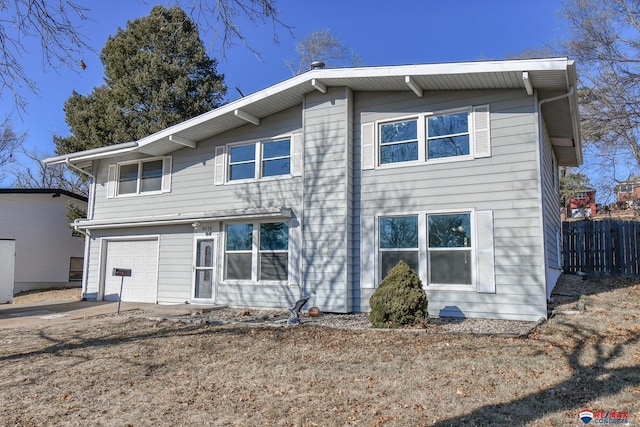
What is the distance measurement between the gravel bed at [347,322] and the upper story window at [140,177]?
4596mm

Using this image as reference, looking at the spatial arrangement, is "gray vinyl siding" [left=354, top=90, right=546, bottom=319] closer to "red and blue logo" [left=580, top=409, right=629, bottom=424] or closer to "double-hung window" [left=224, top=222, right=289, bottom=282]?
"double-hung window" [left=224, top=222, right=289, bottom=282]

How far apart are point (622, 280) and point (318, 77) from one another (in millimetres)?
9724

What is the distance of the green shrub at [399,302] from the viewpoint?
25.5 feet

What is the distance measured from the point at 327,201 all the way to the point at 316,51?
1652cm

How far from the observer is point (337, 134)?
407 inches

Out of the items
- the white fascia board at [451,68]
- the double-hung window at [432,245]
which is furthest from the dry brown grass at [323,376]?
the white fascia board at [451,68]

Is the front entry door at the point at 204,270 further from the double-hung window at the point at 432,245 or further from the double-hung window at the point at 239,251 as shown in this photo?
the double-hung window at the point at 432,245

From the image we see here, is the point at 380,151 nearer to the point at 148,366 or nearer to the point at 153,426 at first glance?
the point at 148,366

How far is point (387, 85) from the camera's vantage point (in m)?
9.96

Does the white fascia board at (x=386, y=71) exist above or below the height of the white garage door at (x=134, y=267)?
above

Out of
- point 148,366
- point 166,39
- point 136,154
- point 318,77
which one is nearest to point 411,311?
point 148,366

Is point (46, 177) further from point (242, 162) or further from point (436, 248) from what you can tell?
point (436, 248)

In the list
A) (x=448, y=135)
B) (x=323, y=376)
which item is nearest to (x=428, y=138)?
(x=448, y=135)

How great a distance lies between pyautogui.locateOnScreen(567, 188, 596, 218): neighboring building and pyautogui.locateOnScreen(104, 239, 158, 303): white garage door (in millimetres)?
22788
